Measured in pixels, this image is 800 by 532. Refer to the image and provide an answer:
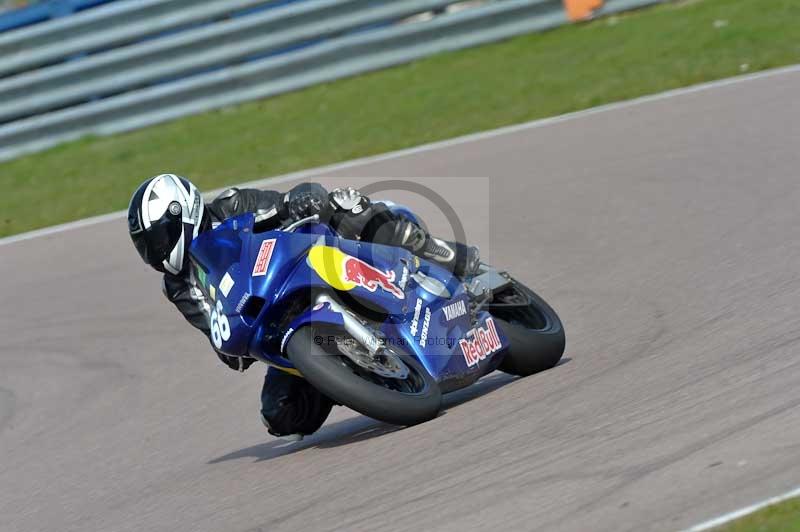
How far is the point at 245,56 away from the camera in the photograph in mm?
12016

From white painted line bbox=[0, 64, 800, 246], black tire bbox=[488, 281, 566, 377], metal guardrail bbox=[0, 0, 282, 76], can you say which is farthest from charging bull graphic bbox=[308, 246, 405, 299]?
metal guardrail bbox=[0, 0, 282, 76]

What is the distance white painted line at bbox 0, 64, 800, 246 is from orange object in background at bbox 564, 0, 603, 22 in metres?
2.13

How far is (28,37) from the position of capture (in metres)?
11.6

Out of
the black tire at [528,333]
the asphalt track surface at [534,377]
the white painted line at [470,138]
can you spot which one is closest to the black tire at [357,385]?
the asphalt track surface at [534,377]

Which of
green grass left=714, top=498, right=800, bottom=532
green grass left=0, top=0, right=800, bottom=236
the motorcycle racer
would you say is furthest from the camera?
green grass left=0, top=0, right=800, bottom=236

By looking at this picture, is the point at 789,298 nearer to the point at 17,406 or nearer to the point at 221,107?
the point at 17,406

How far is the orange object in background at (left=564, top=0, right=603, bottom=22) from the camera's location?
1245 centimetres

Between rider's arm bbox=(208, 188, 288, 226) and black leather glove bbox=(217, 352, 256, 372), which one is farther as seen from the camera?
rider's arm bbox=(208, 188, 288, 226)

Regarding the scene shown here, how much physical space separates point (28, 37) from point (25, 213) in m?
1.89

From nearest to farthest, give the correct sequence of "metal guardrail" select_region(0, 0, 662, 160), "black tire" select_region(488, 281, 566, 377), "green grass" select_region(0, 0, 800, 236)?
"black tire" select_region(488, 281, 566, 377) → "green grass" select_region(0, 0, 800, 236) → "metal guardrail" select_region(0, 0, 662, 160)

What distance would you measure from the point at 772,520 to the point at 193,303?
8.88 feet

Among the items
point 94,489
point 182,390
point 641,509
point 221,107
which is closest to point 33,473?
point 94,489

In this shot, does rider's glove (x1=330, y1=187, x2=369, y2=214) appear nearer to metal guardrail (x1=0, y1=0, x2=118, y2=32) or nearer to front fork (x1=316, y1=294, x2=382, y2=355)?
front fork (x1=316, y1=294, x2=382, y2=355)

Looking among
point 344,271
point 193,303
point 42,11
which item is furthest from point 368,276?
point 42,11
